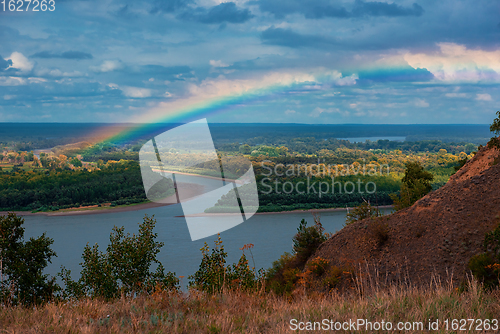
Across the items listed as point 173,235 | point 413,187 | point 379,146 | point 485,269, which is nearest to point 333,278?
point 485,269

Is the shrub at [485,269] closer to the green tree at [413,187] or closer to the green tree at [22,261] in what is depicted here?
the green tree at [413,187]

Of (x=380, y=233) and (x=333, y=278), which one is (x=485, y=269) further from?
(x=333, y=278)

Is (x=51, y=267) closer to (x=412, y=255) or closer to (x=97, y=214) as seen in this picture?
(x=412, y=255)

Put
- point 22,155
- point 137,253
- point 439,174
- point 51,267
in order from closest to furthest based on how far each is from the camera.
A: point 137,253, point 51,267, point 439,174, point 22,155

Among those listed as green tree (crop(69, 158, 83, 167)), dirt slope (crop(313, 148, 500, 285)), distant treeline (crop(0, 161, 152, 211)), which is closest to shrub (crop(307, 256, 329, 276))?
dirt slope (crop(313, 148, 500, 285))

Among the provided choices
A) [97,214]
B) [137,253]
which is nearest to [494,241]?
[137,253]

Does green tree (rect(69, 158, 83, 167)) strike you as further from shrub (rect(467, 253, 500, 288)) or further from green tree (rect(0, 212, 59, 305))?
shrub (rect(467, 253, 500, 288))
